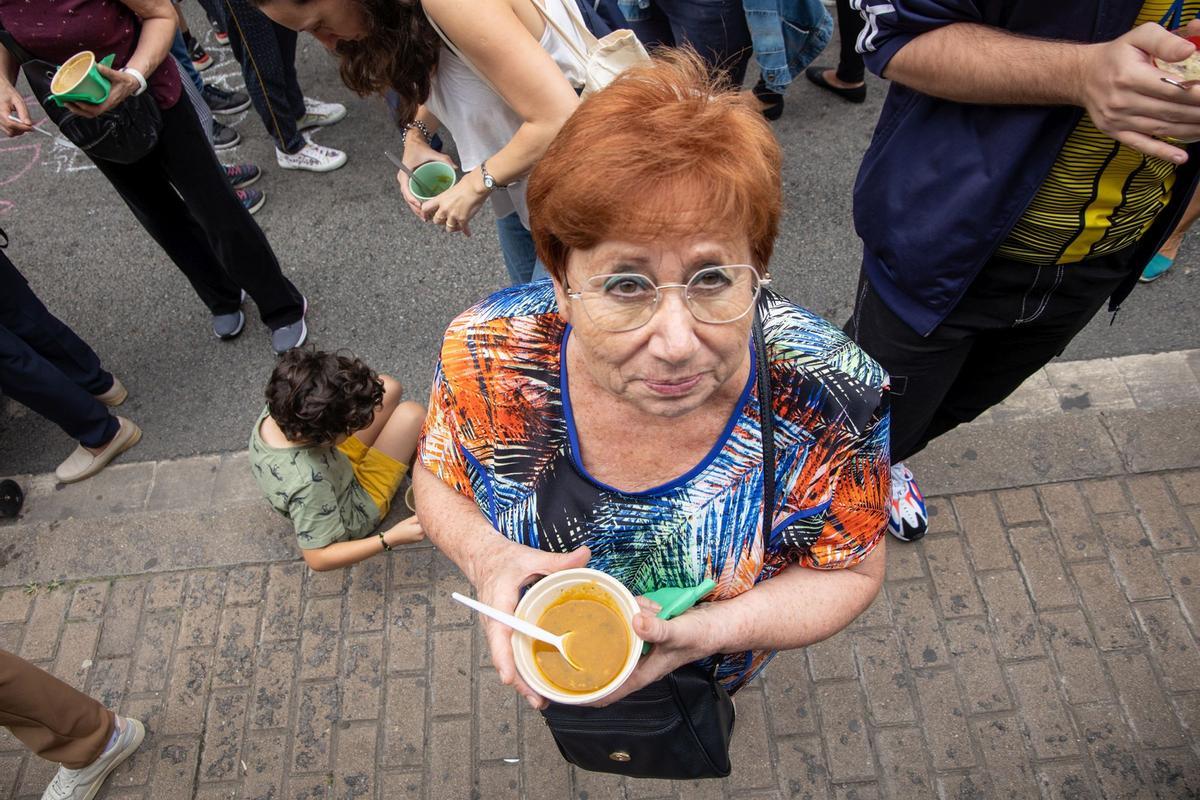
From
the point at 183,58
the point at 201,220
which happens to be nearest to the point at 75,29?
the point at 201,220

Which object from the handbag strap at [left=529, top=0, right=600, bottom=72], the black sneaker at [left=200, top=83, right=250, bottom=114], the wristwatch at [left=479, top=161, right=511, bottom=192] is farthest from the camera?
the black sneaker at [left=200, top=83, right=250, bottom=114]

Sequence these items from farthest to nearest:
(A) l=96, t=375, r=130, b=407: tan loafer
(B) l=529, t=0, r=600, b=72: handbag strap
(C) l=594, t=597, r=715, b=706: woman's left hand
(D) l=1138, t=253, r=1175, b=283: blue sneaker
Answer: (A) l=96, t=375, r=130, b=407: tan loafer
(D) l=1138, t=253, r=1175, b=283: blue sneaker
(B) l=529, t=0, r=600, b=72: handbag strap
(C) l=594, t=597, r=715, b=706: woman's left hand

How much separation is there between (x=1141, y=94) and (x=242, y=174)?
498cm

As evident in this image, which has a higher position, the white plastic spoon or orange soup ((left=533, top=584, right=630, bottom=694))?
the white plastic spoon

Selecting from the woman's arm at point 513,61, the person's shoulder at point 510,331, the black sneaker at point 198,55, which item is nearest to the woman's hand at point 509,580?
the person's shoulder at point 510,331

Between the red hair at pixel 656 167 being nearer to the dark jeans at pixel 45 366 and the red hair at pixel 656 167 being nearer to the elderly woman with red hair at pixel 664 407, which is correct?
the elderly woman with red hair at pixel 664 407

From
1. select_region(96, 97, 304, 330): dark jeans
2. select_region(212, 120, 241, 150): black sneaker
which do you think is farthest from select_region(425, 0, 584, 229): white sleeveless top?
select_region(212, 120, 241, 150): black sneaker

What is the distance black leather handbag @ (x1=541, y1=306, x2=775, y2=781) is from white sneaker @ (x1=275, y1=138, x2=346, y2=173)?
4198mm

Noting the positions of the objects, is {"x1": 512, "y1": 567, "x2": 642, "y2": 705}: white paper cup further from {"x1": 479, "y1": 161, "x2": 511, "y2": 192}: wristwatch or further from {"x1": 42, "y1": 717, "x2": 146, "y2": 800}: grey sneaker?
{"x1": 42, "y1": 717, "x2": 146, "y2": 800}: grey sneaker

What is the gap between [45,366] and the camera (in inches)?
135

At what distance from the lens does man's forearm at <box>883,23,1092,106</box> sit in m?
1.64

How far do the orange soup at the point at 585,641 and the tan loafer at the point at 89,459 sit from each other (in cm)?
322

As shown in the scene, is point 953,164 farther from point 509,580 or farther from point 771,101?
point 771,101

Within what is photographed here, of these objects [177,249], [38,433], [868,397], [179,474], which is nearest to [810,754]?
[868,397]
